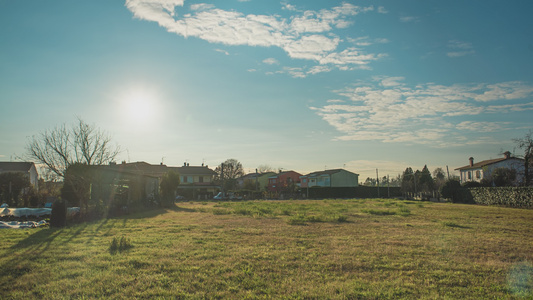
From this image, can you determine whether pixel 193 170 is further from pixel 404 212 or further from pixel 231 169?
pixel 404 212

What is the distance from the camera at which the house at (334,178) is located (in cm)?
7188

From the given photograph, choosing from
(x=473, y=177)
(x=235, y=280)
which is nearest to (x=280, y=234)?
(x=235, y=280)

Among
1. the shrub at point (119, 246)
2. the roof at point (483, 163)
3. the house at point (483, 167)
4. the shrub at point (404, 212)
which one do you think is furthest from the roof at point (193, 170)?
the shrub at point (119, 246)

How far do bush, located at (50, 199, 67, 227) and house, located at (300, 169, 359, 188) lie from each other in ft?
197

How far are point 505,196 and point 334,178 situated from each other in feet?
141

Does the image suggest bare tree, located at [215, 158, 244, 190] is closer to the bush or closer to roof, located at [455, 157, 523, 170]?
roof, located at [455, 157, 523, 170]

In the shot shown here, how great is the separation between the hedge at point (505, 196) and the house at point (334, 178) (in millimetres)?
36390

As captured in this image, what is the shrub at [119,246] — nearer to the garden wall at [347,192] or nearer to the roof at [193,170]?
the garden wall at [347,192]

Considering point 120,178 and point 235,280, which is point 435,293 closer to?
point 235,280

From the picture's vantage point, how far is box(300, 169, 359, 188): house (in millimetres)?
71875

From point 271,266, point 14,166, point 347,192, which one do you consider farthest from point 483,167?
point 14,166

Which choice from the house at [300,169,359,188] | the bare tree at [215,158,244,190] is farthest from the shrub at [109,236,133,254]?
the bare tree at [215,158,244,190]

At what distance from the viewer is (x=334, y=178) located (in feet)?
237

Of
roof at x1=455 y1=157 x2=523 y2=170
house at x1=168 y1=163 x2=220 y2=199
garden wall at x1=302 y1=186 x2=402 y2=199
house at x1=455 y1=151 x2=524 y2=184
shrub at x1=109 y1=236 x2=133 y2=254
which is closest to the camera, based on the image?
shrub at x1=109 y1=236 x2=133 y2=254
